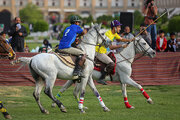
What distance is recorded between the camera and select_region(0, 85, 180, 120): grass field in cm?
1072

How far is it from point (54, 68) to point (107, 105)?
261cm

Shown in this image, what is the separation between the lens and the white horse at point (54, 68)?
432 inches

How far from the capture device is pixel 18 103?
13.3 metres

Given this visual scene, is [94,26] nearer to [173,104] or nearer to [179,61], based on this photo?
[173,104]

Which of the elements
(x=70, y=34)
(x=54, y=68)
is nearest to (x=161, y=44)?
(x=70, y=34)

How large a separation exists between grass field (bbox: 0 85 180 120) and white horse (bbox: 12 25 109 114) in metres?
0.48

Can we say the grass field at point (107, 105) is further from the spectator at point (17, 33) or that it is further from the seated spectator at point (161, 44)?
the seated spectator at point (161, 44)

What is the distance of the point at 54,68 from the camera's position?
36.2ft

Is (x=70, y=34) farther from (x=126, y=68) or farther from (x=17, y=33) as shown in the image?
(x=17, y=33)

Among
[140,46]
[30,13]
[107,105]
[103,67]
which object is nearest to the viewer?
[103,67]

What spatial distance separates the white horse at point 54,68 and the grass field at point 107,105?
19.0 inches

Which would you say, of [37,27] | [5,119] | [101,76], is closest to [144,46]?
[101,76]

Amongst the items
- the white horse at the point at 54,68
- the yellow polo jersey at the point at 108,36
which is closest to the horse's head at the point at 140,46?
the yellow polo jersey at the point at 108,36

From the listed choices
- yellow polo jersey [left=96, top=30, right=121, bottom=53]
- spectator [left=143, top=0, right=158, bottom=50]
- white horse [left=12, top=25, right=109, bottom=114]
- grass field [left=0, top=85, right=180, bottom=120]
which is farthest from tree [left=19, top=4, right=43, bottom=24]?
white horse [left=12, top=25, right=109, bottom=114]
